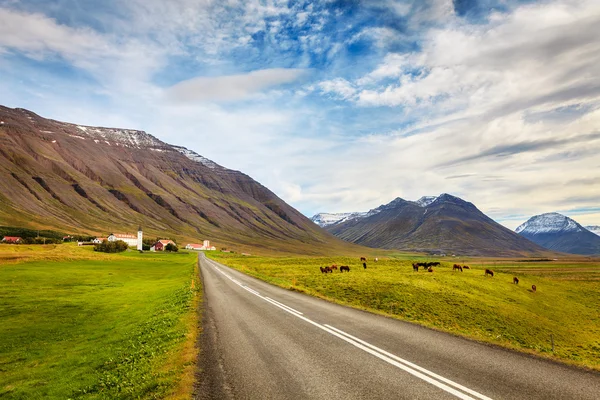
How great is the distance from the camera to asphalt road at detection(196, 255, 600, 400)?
9.35 metres

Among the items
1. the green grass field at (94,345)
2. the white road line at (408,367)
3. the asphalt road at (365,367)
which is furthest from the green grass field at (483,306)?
the green grass field at (94,345)

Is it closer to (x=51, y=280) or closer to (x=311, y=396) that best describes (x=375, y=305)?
(x=311, y=396)

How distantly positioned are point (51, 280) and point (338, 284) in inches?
1808

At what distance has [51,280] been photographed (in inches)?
2089

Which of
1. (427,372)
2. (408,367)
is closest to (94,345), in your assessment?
(408,367)

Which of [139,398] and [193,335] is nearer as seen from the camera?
[139,398]

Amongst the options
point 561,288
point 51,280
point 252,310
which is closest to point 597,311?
point 561,288

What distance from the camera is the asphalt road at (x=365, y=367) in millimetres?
9352

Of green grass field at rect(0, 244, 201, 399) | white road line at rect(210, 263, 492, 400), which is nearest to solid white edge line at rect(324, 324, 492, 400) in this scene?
white road line at rect(210, 263, 492, 400)

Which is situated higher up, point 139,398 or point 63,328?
point 139,398

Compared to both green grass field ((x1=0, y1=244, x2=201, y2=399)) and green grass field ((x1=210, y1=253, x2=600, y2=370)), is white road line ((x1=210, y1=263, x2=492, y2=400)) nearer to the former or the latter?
green grass field ((x1=0, y1=244, x2=201, y2=399))

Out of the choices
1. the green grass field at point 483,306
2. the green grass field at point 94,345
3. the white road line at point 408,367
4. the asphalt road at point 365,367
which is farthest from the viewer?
the green grass field at point 483,306

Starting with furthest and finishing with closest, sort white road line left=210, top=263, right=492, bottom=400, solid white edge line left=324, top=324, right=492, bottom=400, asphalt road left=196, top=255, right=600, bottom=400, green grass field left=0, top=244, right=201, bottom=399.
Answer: green grass field left=0, top=244, right=201, bottom=399 < asphalt road left=196, top=255, right=600, bottom=400 < white road line left=210, top=263, right=492, bottom=400 < solid white edge line left=324, top=324, right=492, bottom=400

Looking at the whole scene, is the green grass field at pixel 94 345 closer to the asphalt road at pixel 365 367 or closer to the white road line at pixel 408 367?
the asphalt road at pixel 365 367
